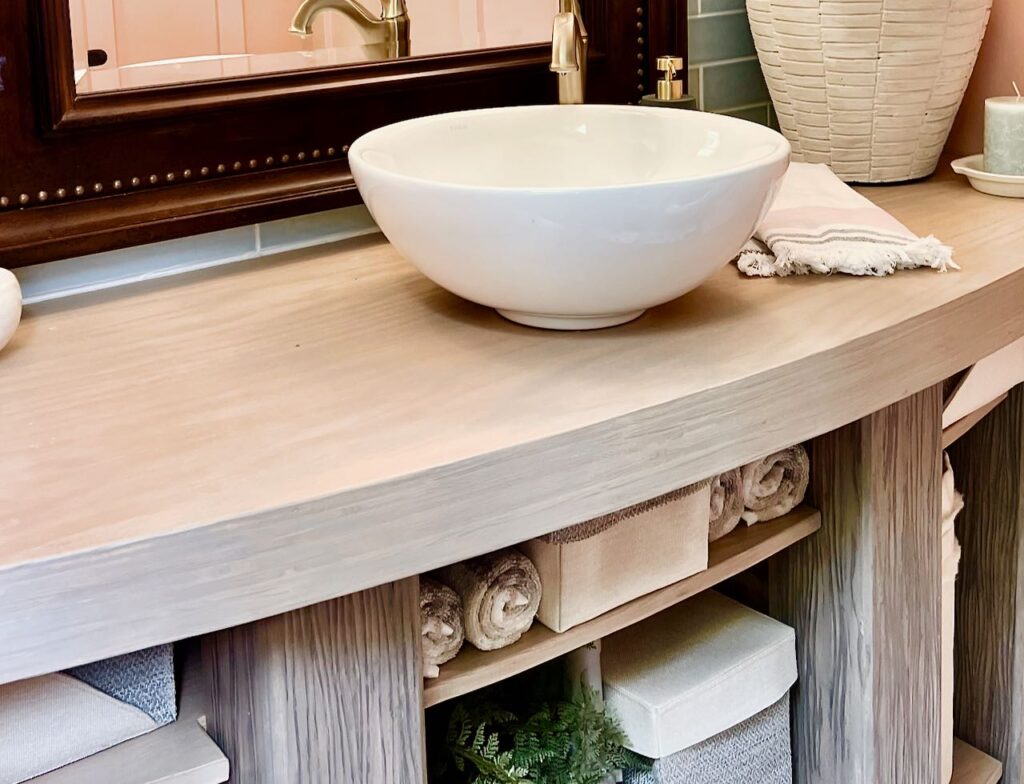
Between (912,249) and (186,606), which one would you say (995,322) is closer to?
(912,249)

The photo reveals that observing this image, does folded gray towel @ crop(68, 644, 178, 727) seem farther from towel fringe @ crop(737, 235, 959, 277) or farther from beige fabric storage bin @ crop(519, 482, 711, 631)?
towel fringe @ crop(737, 235, 959, 277)

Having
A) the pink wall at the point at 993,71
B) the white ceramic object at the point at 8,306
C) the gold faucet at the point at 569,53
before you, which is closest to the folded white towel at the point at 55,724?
the white ceramic object at the point at 8,306

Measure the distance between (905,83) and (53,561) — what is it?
4.00 feet

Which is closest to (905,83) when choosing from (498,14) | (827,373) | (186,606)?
(498,14)

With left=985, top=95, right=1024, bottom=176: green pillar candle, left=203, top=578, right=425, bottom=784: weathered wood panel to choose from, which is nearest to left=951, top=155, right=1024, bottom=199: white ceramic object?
left=985, top=95, right=1024, bottom=176: green pillar candle

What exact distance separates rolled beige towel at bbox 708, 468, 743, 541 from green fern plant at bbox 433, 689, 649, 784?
0.64ft

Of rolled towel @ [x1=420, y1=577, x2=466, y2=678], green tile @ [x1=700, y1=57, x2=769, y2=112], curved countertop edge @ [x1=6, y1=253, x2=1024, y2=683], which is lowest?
rolled towel @ [x1=420, y1=577, x2=466, y2=678]

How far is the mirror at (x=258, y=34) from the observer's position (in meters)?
1.13

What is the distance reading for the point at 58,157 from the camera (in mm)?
1114

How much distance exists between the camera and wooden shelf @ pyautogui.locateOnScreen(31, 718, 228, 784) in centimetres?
86

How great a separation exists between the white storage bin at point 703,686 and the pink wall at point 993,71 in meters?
0.87

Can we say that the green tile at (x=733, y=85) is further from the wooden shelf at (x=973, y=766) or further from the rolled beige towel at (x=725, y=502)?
the wooden shelf at (x=973, y=766)

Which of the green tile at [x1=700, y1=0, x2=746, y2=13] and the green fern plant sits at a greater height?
the green tile at [x1=700, y1=0, x2=746, y2=13]

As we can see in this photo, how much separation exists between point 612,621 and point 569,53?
2.06 feet
